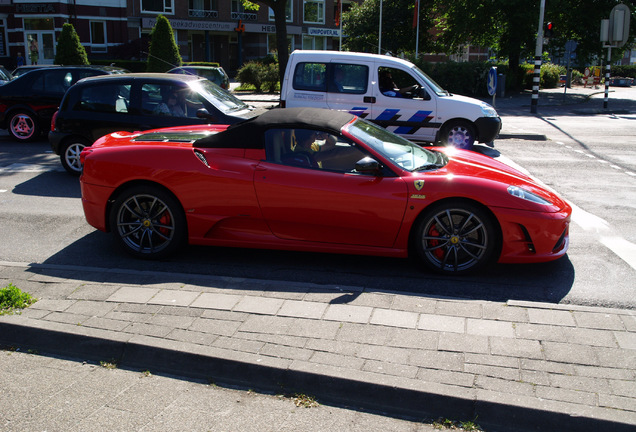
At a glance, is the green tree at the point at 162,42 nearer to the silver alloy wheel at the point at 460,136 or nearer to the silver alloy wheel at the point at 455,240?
the silver alloy wheel at the point at 460,136

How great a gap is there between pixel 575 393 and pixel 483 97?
28.0 metres

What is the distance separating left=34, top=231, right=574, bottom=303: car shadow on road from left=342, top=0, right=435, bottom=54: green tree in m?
42.7

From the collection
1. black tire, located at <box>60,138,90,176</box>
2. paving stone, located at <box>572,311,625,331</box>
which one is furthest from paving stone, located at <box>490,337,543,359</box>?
black tire, located at <box>60,138,90,176</box>

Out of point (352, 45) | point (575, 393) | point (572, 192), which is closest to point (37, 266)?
point (575, 393)

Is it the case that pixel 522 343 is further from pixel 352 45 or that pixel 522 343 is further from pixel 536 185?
pixel 352 45

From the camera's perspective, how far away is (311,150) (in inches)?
219

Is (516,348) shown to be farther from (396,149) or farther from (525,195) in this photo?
(396,149)

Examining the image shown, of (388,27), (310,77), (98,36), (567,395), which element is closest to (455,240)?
(567,395)

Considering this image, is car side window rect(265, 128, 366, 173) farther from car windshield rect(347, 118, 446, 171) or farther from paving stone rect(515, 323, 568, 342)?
paving stone rect(515, 323, 568, 342)

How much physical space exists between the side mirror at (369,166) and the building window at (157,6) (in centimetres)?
4934

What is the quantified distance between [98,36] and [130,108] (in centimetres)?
4300

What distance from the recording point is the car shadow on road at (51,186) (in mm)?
8805

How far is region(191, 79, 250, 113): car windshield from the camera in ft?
31.0

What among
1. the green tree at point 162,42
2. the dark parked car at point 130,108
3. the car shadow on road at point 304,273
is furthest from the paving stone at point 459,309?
the green tree at point 162,42
